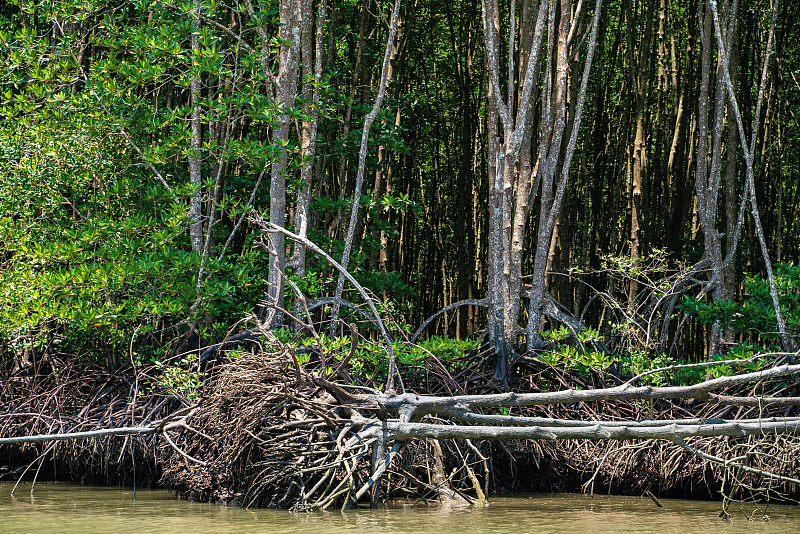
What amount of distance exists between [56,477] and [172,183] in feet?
9.22

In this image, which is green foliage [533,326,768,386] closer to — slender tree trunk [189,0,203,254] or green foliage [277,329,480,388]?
green foliage [277,329,480,388]

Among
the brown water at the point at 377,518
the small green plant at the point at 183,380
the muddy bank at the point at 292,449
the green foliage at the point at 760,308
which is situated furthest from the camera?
the green foliage at the point at 760,308

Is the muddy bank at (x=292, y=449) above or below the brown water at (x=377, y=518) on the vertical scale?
above

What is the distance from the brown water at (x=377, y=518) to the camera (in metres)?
4.93

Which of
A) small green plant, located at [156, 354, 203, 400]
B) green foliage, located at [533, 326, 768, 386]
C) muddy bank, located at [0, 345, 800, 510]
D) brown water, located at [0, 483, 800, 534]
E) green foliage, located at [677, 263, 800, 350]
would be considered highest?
green foliage, located at [677, 263, 800, 350]

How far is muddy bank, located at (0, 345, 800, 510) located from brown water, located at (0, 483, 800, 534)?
246mm

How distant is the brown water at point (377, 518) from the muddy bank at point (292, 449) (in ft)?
0.81

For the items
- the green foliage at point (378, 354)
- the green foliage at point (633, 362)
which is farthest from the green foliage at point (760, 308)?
the green foliage at point (378, 354)

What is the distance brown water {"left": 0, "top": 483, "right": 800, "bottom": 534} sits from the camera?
16.2 ft

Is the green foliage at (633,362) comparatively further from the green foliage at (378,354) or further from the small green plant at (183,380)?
the small green plant at (183,380)

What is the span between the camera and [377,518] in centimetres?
532

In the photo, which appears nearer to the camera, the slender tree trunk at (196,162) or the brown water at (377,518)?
the brown water at (377,518)

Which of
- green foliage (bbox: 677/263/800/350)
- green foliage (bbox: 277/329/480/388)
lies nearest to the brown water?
green foliage (bbox: 277/329/480/388)

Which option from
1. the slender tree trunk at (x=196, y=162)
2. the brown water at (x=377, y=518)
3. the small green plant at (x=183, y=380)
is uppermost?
the slender tree trunk at (x=196, y=162)
